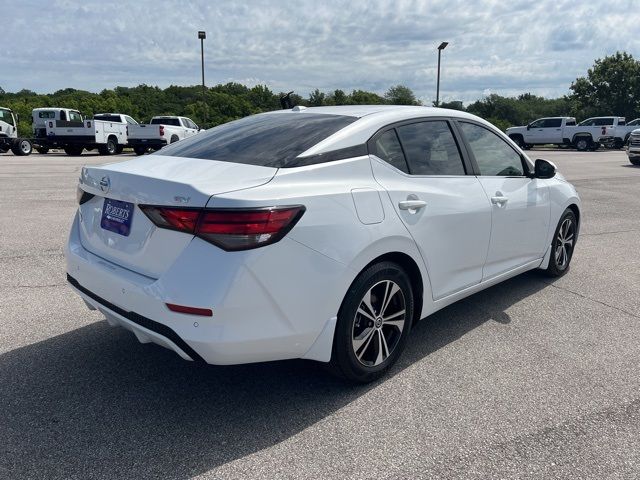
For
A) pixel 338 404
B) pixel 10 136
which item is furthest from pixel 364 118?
pixel 10 136

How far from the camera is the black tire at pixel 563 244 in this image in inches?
206

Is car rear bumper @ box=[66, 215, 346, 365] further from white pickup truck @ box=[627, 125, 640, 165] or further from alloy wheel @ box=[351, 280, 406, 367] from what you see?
white pickup truck @ box=[627, 125, 640, 165]

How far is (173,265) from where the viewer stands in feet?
8.56

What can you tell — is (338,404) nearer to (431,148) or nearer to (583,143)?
(431,148)

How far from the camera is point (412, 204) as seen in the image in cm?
328

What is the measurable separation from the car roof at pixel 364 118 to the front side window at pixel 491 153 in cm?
11

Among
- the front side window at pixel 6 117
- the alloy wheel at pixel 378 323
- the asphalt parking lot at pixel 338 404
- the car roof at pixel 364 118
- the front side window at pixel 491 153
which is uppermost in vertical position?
the front side window at pixel 6 117

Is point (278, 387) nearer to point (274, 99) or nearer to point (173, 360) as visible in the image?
point (173, 360)

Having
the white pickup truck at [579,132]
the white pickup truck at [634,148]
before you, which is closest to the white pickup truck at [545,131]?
the white pickup truck at [579,132]

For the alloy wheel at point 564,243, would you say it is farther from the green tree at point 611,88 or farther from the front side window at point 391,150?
the green tree at point 611,88

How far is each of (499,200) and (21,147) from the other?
25.9m

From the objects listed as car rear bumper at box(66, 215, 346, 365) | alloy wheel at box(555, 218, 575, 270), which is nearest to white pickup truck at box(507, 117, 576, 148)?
alloy wheel at box(555, 218, 575, 270)

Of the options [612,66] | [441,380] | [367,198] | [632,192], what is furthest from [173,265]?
[612,66]

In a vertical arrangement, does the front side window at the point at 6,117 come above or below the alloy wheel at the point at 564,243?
above
